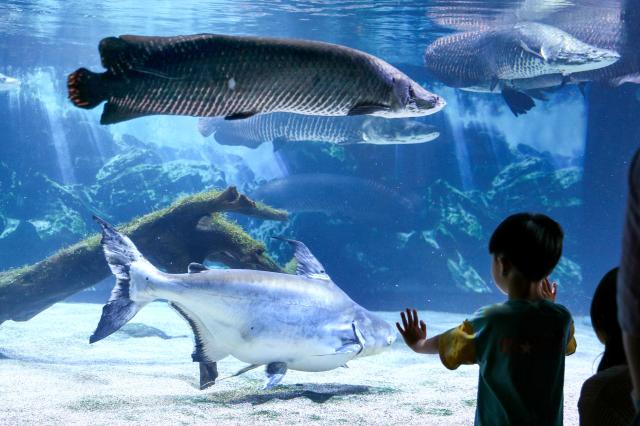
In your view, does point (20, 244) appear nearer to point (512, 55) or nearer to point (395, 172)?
point (395, 172)

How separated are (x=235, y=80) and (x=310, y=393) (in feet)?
10.7

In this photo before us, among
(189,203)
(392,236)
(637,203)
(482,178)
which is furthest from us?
(482,178)

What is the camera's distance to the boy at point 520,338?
2260 millimetres

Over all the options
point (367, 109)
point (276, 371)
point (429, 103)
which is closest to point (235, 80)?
point (367, 109)

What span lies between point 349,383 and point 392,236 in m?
11.6

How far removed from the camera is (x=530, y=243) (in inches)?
87.7

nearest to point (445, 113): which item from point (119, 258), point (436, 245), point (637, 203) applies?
point (436, 245)

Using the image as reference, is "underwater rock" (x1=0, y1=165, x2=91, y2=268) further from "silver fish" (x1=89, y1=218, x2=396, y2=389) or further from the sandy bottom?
"silver fish" (x1=89, y1=218, x2=396, y2=389)

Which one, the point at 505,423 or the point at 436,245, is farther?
the point at 436,245

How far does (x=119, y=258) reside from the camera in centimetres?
443

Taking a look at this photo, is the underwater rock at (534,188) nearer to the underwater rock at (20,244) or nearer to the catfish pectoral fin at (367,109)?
the underwater rock at (20,244)

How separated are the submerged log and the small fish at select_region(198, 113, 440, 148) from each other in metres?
3.12

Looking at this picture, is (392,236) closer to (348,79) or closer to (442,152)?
(442,152)

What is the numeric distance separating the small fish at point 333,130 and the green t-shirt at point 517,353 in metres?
7.68
